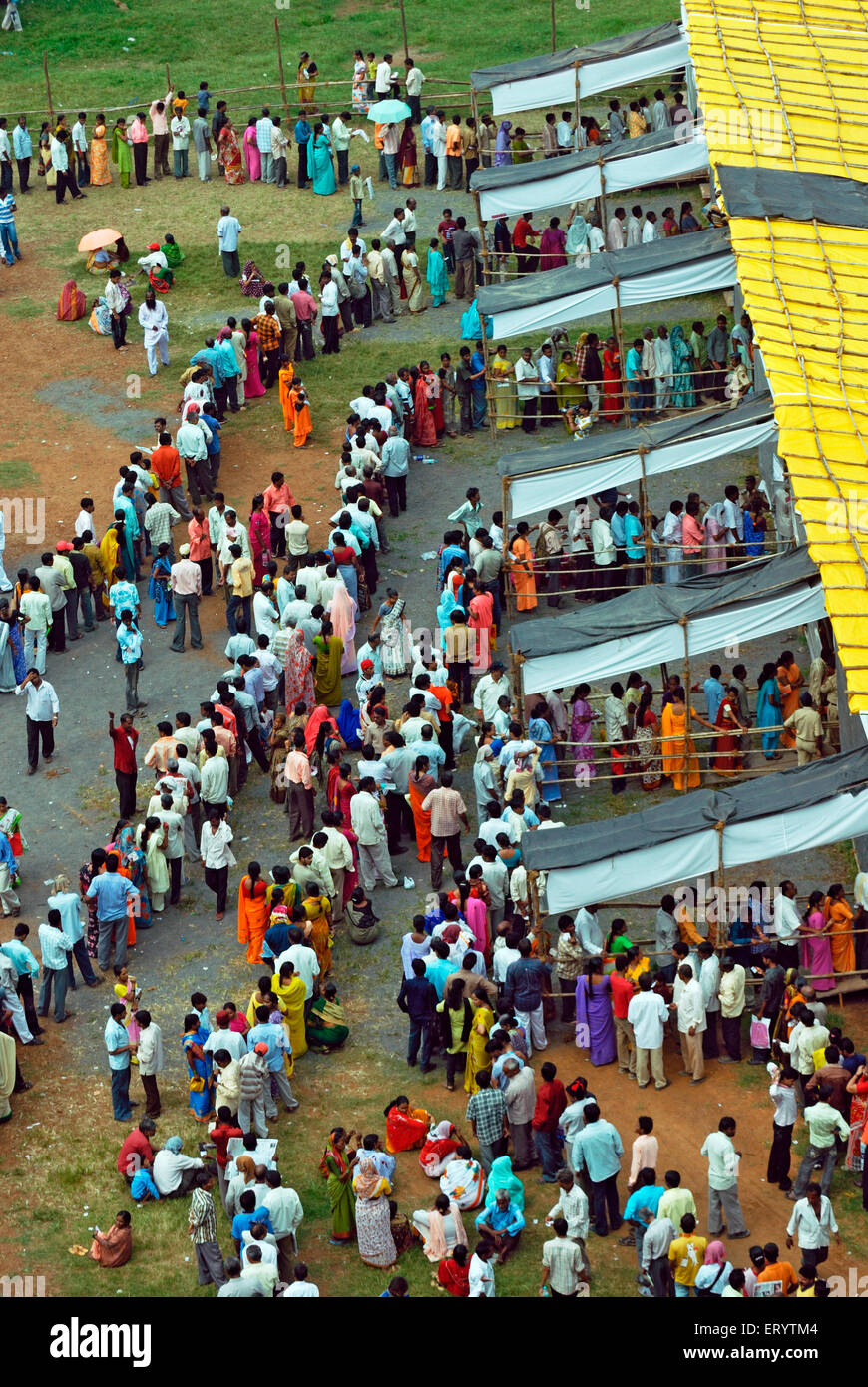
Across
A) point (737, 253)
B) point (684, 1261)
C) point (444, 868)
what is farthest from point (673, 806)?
point (737, 253)

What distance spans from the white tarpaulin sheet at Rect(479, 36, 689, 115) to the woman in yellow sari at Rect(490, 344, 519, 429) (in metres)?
5.40

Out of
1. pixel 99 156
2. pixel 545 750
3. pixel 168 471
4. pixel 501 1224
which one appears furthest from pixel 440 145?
pixel 501 1224

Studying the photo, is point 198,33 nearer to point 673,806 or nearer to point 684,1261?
point 673,806

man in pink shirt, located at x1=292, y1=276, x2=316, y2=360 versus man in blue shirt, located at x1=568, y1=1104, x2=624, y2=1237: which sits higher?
man in pink shirt, located at x1=292, y1=276, x2=316, y2=360

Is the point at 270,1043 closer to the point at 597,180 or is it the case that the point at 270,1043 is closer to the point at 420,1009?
the point at 420,1009

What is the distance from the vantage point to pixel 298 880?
19.7 m

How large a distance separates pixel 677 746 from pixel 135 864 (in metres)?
5.69

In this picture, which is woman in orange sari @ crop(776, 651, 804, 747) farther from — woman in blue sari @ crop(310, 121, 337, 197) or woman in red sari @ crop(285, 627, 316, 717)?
woman in blue sari @ crop(310, 121, 337, 197)

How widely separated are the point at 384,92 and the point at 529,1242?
25588 mm

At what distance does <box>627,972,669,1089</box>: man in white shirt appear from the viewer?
17688mm

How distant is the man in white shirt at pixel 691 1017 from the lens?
1778 cm

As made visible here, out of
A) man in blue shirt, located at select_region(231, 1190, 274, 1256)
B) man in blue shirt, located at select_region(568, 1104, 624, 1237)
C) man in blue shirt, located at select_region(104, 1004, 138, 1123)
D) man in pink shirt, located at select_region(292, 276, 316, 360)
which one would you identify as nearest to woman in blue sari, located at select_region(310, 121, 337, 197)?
man in pink shirt, located at select_region(292, 276, 316, 360)

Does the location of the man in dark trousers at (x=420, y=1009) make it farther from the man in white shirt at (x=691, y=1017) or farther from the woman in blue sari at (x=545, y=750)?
the woman in blue sari at (x=545, y=750)

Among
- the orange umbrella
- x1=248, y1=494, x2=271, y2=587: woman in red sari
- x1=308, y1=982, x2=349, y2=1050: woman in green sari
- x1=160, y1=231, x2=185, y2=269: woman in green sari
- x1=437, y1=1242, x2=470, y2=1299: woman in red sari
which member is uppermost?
the orange umbrella
